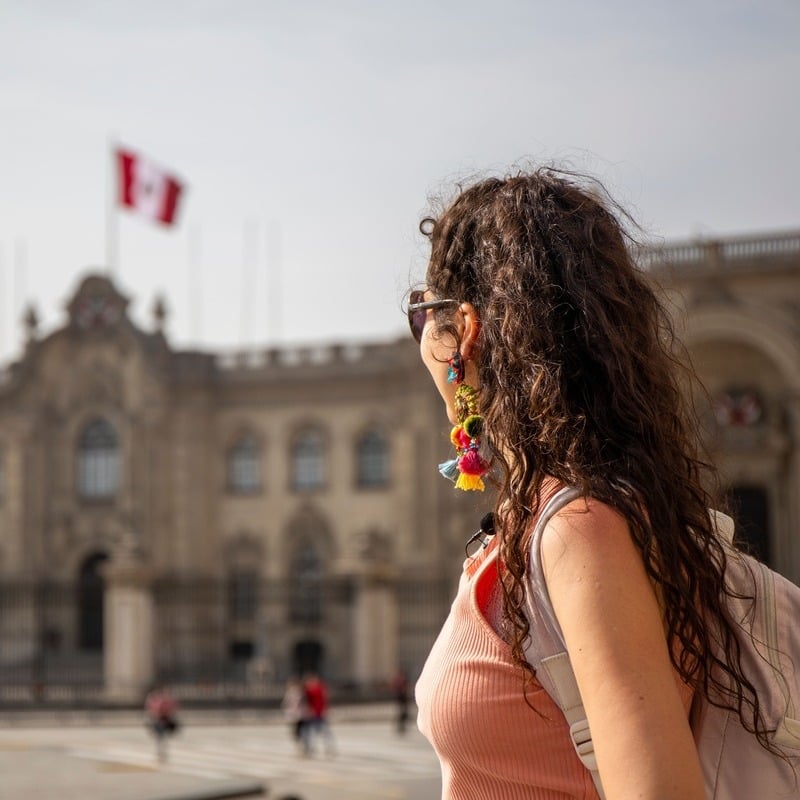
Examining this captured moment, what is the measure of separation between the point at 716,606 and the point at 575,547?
264 millimetres

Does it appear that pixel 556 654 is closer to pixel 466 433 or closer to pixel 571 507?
pixel 571 507

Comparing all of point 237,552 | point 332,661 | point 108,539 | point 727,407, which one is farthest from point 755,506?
point 108,539

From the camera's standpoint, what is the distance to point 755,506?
132 ft

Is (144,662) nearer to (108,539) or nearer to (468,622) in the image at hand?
(108,539)

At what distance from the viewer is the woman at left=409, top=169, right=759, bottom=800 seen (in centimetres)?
194

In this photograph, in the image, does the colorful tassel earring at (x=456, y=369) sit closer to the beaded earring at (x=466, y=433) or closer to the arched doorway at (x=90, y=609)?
the beaded earring at (x=466, y=433)

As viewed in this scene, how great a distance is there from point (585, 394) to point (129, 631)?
30.9 m

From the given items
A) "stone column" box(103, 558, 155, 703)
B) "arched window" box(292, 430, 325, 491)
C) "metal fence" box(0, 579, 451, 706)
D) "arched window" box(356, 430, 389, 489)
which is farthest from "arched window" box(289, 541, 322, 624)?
"stone column" box(103, 558, 155, 703)

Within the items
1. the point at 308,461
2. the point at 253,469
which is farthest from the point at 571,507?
the point at 253,469

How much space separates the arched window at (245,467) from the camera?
45.7 meters

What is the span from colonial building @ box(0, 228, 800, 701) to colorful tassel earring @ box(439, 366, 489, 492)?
35.9 metres

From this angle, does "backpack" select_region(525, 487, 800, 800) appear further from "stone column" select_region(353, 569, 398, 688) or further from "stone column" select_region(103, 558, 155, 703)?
"stone column" select_region(103, 558, 155, 703)

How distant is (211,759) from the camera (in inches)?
867

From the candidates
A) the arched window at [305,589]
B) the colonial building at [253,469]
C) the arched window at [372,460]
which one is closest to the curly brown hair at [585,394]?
the colonial building at [253,469]
